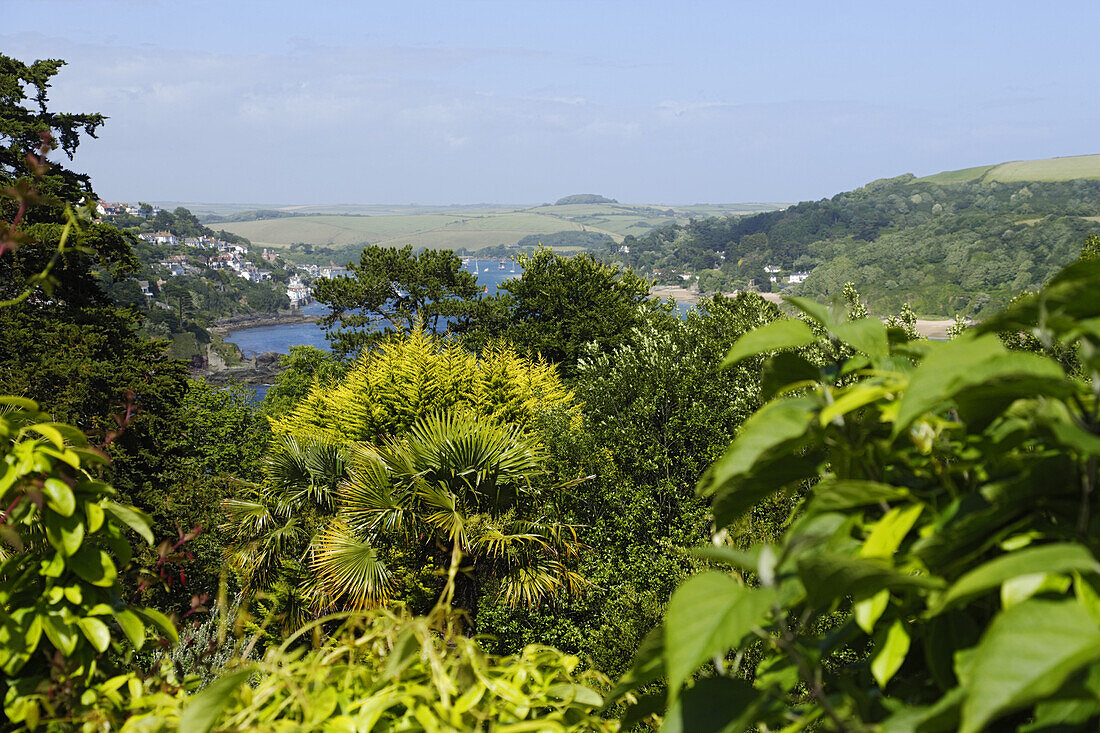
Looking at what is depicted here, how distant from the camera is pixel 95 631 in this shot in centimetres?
140

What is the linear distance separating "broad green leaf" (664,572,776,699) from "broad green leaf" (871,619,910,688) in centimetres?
28

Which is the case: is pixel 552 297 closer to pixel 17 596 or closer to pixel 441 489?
pixel 441 489

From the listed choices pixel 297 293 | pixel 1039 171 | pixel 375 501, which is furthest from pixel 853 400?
pixel 1039 171

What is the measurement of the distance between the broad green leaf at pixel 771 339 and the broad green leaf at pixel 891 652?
39 cm

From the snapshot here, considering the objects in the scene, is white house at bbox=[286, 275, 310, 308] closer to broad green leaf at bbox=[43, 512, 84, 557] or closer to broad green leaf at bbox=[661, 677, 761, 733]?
broad green leaf at bbox=[43, 512, 84, 557]

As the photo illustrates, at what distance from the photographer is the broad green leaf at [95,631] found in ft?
4.57

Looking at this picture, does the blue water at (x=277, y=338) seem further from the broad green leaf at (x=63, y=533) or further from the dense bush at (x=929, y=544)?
the dense bush at (x=929, y=544)

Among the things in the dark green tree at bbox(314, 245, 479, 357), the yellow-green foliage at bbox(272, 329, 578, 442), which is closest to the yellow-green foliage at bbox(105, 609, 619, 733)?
the yellow-green foliage at bbox(272, 329, 578, 442)

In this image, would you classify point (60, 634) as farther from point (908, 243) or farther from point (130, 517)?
point (908, 243)

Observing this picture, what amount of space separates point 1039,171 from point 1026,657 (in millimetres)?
222367

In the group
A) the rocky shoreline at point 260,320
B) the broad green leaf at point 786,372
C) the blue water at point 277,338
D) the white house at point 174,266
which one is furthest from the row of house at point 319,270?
the broad green leaf at point 786,372

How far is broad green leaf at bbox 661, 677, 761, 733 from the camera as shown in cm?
81

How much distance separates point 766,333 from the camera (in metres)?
1.00

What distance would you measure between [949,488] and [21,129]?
2441 cm
